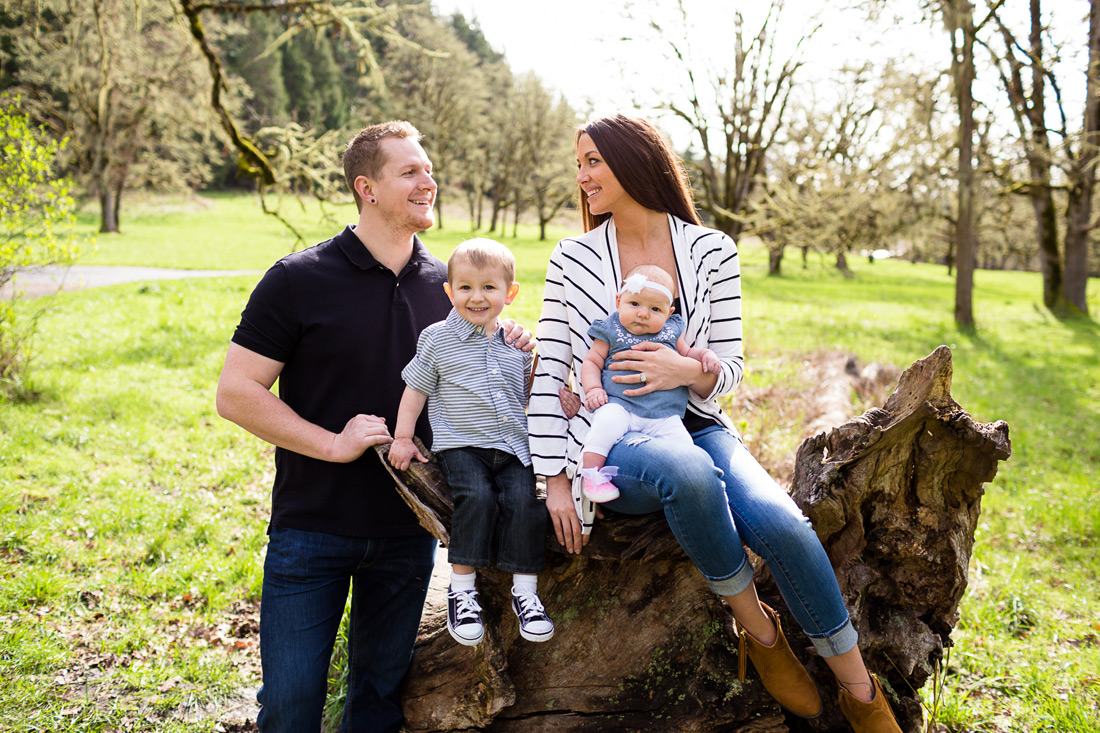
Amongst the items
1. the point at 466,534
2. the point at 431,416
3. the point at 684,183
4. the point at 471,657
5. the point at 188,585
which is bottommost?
the point at 188,585

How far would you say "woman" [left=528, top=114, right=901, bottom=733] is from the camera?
2.29m

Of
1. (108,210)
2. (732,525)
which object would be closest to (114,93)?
(108,210)

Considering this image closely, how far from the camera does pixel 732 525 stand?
229 centimetres

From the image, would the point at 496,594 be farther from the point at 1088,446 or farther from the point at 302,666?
the point at 1088,446

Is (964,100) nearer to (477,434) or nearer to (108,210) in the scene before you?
(477,434)

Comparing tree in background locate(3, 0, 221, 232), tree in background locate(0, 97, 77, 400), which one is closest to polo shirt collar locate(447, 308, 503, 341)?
tree in background locate(0, 97, 77, 400)

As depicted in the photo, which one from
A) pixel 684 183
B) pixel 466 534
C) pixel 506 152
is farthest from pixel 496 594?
pixel 506 152

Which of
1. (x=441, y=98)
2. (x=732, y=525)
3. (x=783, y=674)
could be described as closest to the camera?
(x=732, y=525)

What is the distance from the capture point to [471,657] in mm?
2887

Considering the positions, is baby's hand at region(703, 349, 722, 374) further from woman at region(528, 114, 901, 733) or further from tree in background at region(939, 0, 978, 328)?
tree in background at region(939, 0, 978, 328)

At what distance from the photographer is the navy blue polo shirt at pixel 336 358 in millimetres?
2697

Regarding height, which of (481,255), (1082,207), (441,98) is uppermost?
(441,98)

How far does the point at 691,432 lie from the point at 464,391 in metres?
0.92

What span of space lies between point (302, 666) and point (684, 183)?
→ 2.49 m
